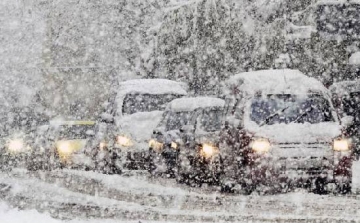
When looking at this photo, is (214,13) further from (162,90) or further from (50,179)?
(50,179)

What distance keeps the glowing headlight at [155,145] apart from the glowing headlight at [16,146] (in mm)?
4563

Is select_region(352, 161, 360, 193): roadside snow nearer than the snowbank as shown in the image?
No

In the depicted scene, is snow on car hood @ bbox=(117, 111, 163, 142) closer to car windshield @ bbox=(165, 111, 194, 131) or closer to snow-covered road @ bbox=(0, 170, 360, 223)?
car windshield @ bbox=(165, 111, 194, 131)

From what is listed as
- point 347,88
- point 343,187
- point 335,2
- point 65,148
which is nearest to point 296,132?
point 343,187

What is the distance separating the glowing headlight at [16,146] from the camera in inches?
757

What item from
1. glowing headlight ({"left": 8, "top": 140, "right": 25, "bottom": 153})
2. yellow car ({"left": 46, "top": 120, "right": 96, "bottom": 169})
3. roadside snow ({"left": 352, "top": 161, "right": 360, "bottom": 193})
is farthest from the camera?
glowing headlight ({"left": 8, "top": 140, "right": 25, "bottom": 153})

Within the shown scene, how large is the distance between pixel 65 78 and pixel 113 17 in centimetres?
451

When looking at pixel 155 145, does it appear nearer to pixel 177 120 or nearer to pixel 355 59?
pixel 177 120

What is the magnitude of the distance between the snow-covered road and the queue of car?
0.37 metres

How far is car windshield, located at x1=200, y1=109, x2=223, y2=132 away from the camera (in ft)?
47.9

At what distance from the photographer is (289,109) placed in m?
12.3

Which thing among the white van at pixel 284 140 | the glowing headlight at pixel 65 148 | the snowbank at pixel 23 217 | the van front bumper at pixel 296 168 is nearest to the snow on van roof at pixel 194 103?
the white van at pixel 284 140

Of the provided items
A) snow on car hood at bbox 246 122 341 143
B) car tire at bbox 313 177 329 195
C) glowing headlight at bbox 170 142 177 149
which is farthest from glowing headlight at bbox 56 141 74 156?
car tire at bbox 313 177 329 195

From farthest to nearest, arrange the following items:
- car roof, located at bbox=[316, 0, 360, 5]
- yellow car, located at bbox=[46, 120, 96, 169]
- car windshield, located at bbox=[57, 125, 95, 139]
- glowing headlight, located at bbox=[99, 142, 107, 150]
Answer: car roof, located at bbox=[316, 0, 360, 5]
car windshield, located at bbox=[57, 125, 95, 139]
yellow car, located at bbox=[46, 120, 96, 169]
glowing headlight, located at bbox=[99, 142, 107, 150]
